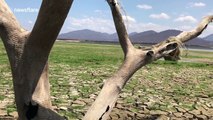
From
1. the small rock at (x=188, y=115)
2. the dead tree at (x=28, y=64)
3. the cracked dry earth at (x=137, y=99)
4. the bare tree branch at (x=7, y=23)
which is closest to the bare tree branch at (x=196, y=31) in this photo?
the dead tree at (x=28, y=64)

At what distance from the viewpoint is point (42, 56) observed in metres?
5.23

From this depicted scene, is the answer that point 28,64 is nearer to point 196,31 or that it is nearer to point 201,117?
point 196,31

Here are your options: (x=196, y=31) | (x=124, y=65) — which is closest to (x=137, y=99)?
(x=196, y=31)

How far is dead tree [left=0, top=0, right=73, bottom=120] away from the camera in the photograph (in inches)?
204

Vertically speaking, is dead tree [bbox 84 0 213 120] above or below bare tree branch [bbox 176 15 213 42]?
below

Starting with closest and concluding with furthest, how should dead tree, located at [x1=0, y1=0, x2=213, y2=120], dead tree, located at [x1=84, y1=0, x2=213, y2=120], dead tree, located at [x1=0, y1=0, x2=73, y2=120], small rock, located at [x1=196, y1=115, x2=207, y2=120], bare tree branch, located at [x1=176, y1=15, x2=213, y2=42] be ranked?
1. dead tree, located at [x1=0, y1=0, x2=213, y2=120]
2. dead tree, located at [x1=0, y1=0, x2=73, y2=120]
3. dead tree, located at [x1=84, y1=0, x2=213, y2=120]
4. bare tree branch, located at [x1=176, y1=15, x2=213, y2=42]
5. small rock, located at [x1=196, y1=115, x2=207, y2=120]

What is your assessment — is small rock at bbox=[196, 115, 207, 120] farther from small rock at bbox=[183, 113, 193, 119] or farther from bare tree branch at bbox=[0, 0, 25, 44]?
bare tree branch at bbox=[0, 0, 25, 44]

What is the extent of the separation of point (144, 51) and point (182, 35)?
69cm

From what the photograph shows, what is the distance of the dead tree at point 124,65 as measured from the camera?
560cm

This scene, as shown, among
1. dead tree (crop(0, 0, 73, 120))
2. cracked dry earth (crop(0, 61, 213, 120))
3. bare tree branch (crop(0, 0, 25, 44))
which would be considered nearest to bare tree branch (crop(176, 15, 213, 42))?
dead tree (crop(0, 0, 73, 120))

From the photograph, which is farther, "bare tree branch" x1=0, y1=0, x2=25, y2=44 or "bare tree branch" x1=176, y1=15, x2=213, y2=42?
"bare tree branch" x1=176, y1=15, x2=213, y2=42

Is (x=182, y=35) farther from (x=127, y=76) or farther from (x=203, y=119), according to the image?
(x=203, y=119)

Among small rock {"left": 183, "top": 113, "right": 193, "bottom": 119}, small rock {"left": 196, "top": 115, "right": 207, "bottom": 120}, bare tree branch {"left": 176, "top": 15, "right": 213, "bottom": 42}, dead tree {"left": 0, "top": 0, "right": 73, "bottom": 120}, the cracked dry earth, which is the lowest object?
the cracked dry earth

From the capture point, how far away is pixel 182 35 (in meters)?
6.02
